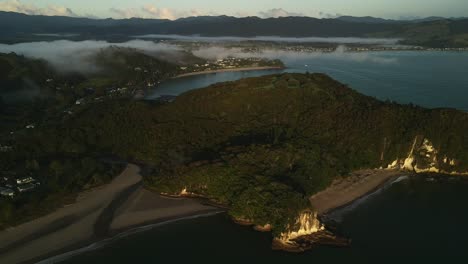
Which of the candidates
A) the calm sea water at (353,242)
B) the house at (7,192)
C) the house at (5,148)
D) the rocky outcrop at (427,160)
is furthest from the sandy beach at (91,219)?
the rocky outcrop at (427,160)

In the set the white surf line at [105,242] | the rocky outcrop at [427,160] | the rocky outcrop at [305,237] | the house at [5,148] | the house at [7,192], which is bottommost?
the white surf line at [105,242]

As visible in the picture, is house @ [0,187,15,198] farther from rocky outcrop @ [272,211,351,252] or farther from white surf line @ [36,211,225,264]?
rocky outcrop @ [272,211,351,252]

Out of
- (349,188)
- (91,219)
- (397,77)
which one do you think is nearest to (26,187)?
(91,219)

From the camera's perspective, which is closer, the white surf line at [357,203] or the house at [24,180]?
the white surf line at [357,203]

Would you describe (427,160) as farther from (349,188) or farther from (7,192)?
(7,192)

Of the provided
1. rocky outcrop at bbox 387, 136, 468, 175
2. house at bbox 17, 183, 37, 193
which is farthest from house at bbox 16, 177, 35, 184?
rocky outcrop at bbox 387, 136, 468, 175

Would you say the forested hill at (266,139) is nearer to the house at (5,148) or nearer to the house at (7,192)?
the house at (5,148)
